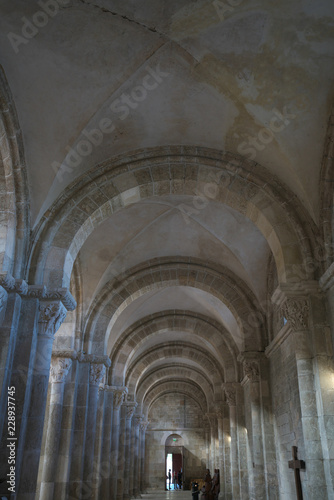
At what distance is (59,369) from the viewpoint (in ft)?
33.8

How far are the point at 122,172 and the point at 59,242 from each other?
1.81 meters

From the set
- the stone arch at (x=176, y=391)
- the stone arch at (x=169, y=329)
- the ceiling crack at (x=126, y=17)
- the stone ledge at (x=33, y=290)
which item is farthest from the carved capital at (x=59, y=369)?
the stone arch at (x=176, y=391)

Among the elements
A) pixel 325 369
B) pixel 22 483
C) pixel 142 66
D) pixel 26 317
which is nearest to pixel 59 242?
pixel 26 317

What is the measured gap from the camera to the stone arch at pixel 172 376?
24.6m

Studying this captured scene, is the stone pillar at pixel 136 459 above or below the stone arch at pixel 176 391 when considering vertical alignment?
below

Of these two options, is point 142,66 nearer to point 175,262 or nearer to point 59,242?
point 59,242

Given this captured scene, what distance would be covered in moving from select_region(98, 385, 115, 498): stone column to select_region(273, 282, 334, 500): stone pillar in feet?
27.3

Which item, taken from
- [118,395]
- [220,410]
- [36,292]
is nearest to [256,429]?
[118,395]

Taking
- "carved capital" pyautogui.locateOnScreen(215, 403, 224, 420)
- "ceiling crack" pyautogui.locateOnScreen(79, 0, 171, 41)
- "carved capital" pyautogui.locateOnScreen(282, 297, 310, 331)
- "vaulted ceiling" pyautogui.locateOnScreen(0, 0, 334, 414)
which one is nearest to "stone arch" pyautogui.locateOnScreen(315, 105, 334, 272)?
"vaulted ceiling" pyautogui.locateOnScreen(0, 0, 334, 414)

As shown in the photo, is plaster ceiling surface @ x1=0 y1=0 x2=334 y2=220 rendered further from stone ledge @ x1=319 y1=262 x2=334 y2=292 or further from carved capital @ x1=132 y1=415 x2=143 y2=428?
carved capital @ x1=132 y1=415 x2=143 y2=428

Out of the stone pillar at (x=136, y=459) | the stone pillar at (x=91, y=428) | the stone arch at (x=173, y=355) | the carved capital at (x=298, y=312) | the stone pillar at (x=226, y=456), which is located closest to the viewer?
the carved capital at (x=298, y=312)

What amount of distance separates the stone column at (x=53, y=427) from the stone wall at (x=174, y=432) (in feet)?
72.5

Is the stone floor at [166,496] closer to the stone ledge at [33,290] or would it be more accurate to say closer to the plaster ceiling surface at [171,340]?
the plaster ceiling surface at [171,340]

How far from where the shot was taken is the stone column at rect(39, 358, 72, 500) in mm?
9047
